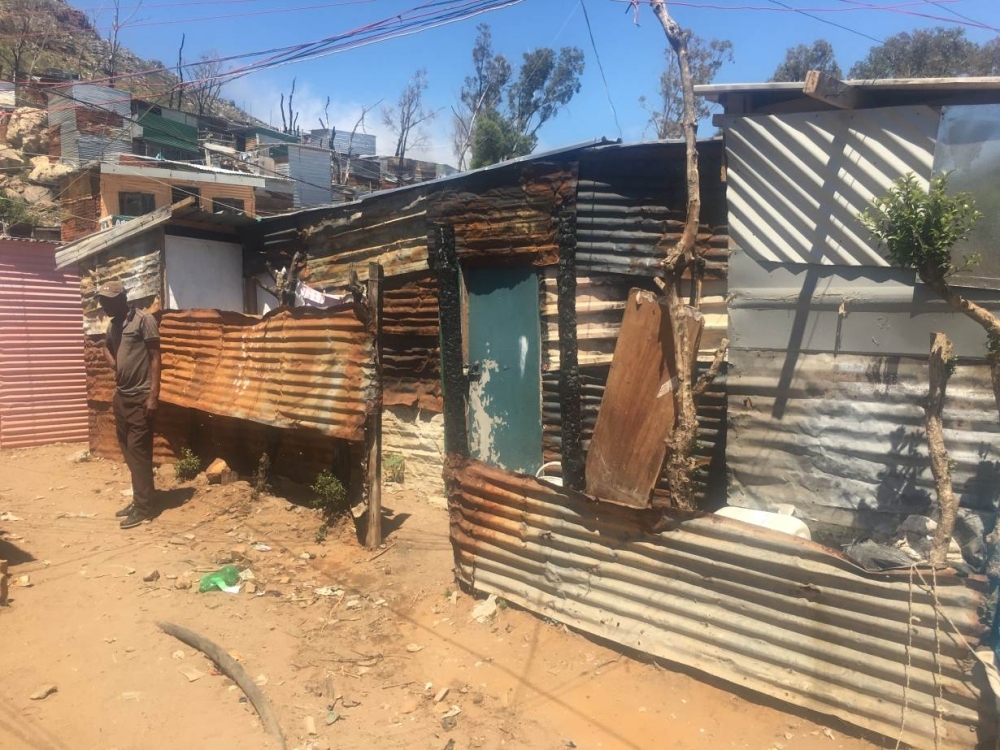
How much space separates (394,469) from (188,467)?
2386 millimetres

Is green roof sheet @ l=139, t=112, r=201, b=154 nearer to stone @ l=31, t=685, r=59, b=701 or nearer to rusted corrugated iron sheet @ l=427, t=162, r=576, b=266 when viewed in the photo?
rusted corrugated iron sheet @ l=427, t=162, r=576, b=266

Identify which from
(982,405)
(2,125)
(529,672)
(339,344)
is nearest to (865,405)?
(982,405)

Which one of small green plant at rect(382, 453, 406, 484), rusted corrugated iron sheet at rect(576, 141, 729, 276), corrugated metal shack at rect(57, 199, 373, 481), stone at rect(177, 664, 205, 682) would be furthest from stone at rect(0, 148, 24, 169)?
stone at rect(177, 664, 205, 682)

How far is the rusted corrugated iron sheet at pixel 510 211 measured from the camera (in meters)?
6.03

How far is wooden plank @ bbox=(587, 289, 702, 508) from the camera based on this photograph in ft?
12.5

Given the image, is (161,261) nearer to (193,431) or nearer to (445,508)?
(193,431)

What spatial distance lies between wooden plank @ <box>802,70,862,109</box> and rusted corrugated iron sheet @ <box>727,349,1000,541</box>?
5.25ft

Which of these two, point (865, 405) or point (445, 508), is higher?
point (865, 405)

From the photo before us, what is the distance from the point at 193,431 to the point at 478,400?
3.68 m

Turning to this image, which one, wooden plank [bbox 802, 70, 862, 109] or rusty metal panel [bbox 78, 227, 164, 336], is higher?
wooden plank [bbox 802, 70, 862, 109]

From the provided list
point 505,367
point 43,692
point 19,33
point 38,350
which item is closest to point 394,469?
point 505,367

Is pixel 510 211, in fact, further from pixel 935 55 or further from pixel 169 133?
pixel 169 133

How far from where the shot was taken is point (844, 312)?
14.1ft

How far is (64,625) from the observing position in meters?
4.42
